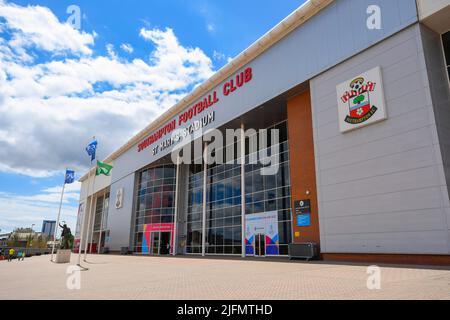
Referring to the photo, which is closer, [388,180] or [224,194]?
[388,180]

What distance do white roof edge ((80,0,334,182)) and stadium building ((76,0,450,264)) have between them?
0.09 m

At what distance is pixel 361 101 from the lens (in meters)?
17.5

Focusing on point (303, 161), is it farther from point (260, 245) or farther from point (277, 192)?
point (260, 245)

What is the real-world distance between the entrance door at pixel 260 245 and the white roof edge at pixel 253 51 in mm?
14055

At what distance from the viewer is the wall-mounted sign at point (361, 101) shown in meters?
16.8

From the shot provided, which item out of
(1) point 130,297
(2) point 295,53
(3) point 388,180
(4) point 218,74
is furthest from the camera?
(4) point 218,74

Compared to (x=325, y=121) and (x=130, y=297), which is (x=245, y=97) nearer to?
(x=325, y=121)

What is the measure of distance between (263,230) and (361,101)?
508 inches

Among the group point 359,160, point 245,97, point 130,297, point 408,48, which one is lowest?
point 130,297

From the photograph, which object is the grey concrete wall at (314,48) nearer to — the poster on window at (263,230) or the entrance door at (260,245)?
the poster on window at (263,230)

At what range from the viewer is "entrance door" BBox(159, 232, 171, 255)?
125 feet

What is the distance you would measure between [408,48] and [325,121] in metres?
5.66
